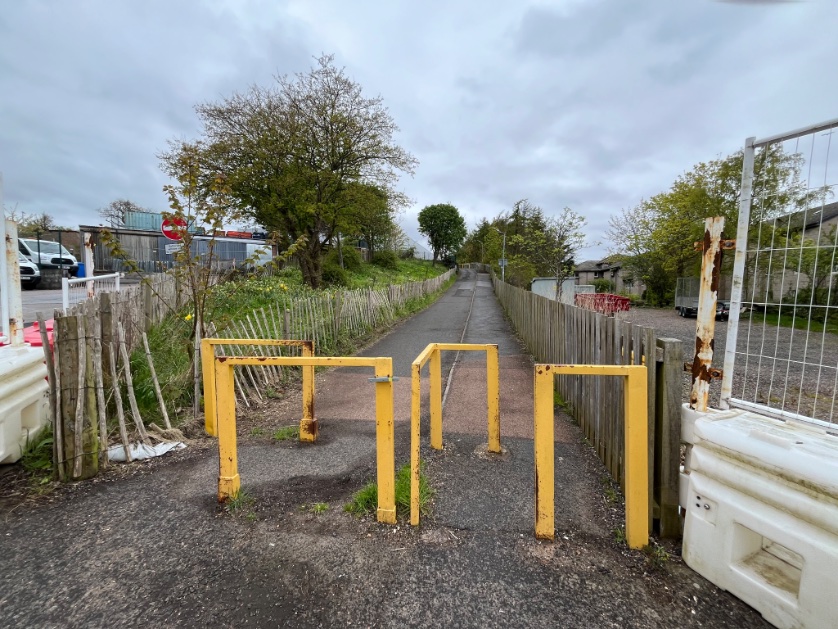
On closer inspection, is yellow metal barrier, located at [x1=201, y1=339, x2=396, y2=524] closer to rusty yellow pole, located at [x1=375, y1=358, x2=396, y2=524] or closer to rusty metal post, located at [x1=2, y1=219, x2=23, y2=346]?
rusty yellow pole, located at [x1=375, y1=358, x2=396, y2=524]

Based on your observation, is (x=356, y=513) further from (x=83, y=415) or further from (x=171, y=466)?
(x=83, y=415)

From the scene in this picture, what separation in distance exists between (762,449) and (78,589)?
3.41 meters

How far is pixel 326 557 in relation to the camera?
2.34 metres

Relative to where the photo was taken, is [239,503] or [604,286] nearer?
[239,503]

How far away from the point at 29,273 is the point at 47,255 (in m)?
3.56

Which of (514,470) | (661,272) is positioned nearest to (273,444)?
(514,470)

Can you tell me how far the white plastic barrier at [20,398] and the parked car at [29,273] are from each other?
17398 millimetres

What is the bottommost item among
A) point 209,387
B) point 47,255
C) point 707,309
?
point 209,387

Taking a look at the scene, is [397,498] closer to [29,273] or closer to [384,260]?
[29,273]

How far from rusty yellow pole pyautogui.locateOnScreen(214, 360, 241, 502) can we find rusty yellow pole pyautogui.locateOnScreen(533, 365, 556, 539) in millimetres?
2014

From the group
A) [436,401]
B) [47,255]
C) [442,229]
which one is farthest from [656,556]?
[442,229]

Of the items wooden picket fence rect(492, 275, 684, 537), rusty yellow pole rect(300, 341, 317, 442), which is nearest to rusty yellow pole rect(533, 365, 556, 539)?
wooden picket fence rect(492, 275, 684, 537)

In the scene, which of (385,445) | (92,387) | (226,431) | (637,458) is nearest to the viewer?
(637,458)

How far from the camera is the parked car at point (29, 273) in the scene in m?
16.2
